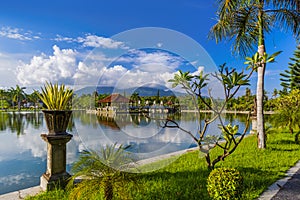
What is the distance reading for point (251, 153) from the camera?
4453 millimetres

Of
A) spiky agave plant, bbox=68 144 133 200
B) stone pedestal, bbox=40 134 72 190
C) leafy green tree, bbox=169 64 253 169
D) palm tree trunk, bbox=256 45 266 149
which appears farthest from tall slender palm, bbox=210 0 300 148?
stone pedestal, bbox=40 134 72 190

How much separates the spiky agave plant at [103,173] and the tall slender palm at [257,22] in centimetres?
372

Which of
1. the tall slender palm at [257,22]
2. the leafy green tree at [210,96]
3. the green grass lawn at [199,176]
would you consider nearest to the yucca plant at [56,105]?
the green grass lawn at [199,176]

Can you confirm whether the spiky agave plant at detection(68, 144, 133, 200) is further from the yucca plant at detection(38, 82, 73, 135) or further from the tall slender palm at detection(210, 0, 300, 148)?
the tall slender palm at detection(210, 0, 300, 148)

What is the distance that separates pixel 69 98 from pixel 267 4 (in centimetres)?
465

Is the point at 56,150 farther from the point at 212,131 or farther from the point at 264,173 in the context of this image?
the point at 264,173

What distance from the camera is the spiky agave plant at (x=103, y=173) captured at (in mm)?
1944

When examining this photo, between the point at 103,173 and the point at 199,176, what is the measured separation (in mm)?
1389

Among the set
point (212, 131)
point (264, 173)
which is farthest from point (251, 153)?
point (212, 131)

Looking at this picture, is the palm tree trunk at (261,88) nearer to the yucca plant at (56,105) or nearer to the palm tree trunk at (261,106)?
the palm tree trunk at (261,106)

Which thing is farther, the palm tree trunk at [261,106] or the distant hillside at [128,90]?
the palm tree trunk at [261,106]

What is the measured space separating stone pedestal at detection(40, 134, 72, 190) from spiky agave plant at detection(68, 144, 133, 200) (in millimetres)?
259

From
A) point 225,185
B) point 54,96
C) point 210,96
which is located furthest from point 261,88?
point 54,96

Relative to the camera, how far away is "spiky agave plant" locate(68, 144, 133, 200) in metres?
1.94
